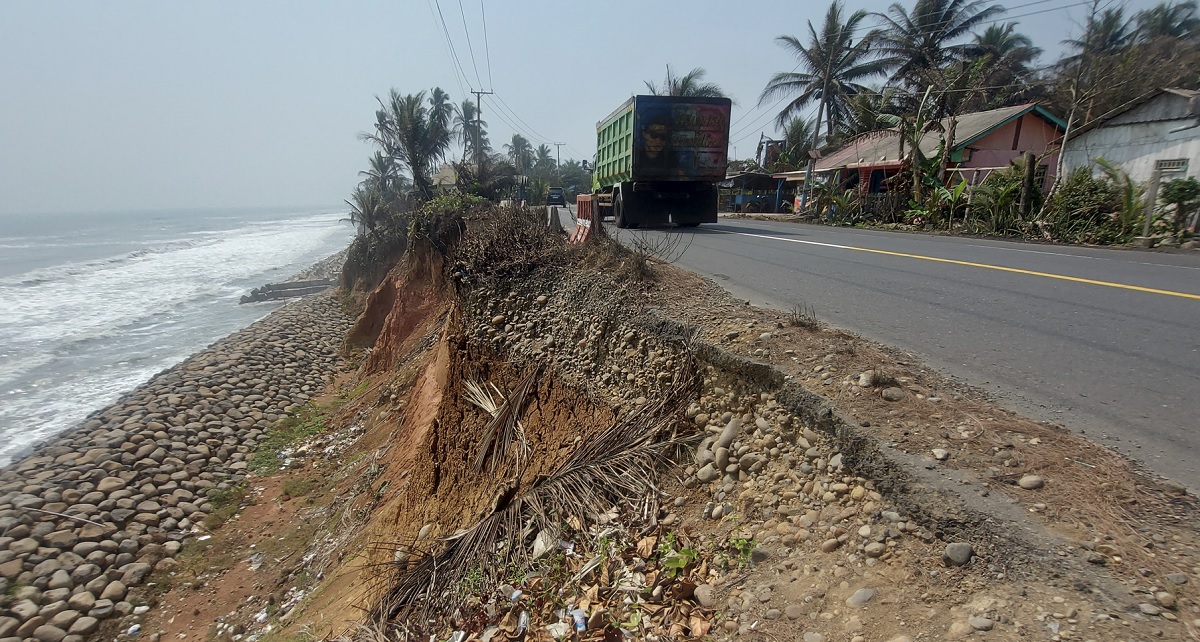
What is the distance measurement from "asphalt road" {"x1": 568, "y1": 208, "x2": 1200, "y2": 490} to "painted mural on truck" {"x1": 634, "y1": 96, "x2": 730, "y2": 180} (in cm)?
476

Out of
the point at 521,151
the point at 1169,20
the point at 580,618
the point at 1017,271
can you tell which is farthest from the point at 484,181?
the point at 521,151

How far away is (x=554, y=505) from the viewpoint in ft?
11.9

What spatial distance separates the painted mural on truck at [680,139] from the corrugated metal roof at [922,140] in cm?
907

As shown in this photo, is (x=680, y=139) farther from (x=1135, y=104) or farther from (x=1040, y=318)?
(x=1135, y=104)

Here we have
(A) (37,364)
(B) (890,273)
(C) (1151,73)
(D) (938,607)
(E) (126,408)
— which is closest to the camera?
(D) (938,607)

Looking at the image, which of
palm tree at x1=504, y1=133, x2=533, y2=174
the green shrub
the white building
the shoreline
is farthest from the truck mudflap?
palm tree at x1=504, y1=133, x2=533, y2=174

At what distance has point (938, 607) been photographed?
83.0 inches

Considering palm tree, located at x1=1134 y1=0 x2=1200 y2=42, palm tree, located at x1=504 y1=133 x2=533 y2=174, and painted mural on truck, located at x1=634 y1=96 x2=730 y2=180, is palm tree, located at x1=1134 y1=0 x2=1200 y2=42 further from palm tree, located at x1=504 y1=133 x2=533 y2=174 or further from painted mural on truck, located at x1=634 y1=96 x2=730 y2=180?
palm tree, located at x1=504 y1=133 x2=533 y2=174

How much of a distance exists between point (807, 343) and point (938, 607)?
2283 mm

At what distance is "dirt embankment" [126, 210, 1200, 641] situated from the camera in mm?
2141

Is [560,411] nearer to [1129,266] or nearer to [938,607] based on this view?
[938,607]

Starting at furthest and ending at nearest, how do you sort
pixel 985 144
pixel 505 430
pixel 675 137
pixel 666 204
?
pixel 985 144
pixel 666 204
pixel 675 137
pixel 505 430

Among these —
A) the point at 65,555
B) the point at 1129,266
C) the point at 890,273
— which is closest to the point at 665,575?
the point at 890,273

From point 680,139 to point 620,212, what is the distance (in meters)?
2.43
